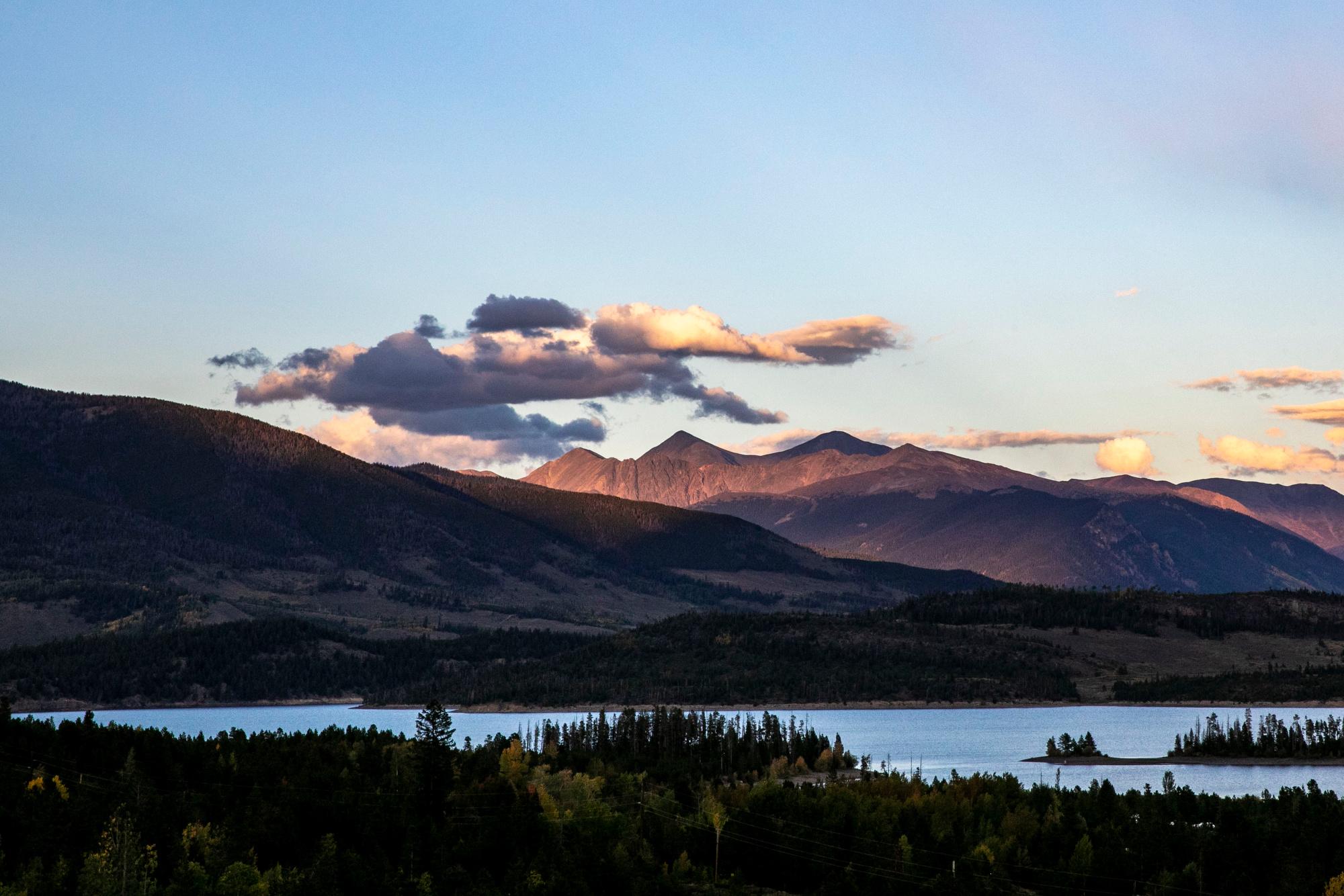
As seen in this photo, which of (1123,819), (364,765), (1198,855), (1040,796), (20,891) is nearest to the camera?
(20,891)

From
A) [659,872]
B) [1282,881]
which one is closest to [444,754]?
[659,872]

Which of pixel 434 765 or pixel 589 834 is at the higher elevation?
pixel 434 765

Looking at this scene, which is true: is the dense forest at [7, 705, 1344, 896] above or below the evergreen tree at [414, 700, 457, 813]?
below

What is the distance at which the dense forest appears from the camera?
133750 mm

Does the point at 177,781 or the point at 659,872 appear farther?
the point at 177,781

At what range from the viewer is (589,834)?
→ 154250mm

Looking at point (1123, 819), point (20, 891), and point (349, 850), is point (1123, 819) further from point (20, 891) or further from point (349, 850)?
point (20, 891)

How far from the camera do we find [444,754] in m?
173

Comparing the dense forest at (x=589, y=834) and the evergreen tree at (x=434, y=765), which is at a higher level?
the evergreen tree at (x=434, y=765)

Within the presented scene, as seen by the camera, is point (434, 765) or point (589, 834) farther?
point (434, 765)

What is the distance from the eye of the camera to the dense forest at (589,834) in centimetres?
13375

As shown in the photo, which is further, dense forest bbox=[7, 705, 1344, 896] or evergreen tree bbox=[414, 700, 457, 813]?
evergreen tree bbox=[414, 700, 457, 813]

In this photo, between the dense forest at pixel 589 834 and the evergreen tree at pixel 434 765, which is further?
the evergreen tree at pixel 434 765

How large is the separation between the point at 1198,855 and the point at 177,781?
102217 mm
